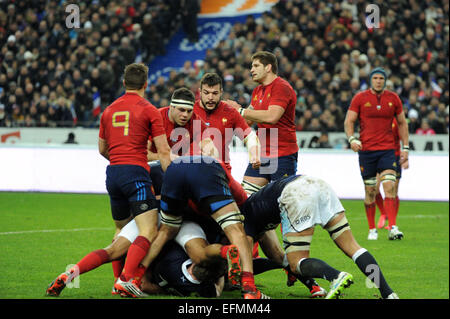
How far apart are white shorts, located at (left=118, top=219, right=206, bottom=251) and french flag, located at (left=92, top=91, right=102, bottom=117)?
14.7 meters

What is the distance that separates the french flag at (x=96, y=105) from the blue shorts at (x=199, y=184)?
1534cm

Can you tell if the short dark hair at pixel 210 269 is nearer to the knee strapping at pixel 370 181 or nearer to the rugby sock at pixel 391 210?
the rugby sock at pixel 391 210

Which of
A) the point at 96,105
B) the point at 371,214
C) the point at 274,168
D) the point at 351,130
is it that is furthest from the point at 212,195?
the point at 96,105

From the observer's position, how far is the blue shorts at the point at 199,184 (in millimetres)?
6227

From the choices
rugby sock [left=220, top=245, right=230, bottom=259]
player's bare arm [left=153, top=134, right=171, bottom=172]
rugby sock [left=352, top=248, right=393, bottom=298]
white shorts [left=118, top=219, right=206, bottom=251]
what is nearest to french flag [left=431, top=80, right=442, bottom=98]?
player's bare arm [left=153, top=134, right=171, bottom=172]

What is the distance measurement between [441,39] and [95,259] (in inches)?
724

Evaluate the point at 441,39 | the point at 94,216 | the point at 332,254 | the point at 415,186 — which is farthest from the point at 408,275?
the point at 441,39

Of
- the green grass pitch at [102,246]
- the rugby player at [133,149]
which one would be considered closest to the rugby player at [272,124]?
the green grass pitch at [102,246]

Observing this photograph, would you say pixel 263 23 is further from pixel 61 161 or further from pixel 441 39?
pixel 61 161

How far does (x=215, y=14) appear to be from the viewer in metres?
27.0

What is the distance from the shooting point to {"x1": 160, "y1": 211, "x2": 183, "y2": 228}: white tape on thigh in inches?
261

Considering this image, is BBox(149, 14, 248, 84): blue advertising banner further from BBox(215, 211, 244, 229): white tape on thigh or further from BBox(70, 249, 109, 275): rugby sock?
BBox(215, 211, 244, 229): white tape on thigh

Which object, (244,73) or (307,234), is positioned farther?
(244,73)

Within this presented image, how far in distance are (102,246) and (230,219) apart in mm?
4240
